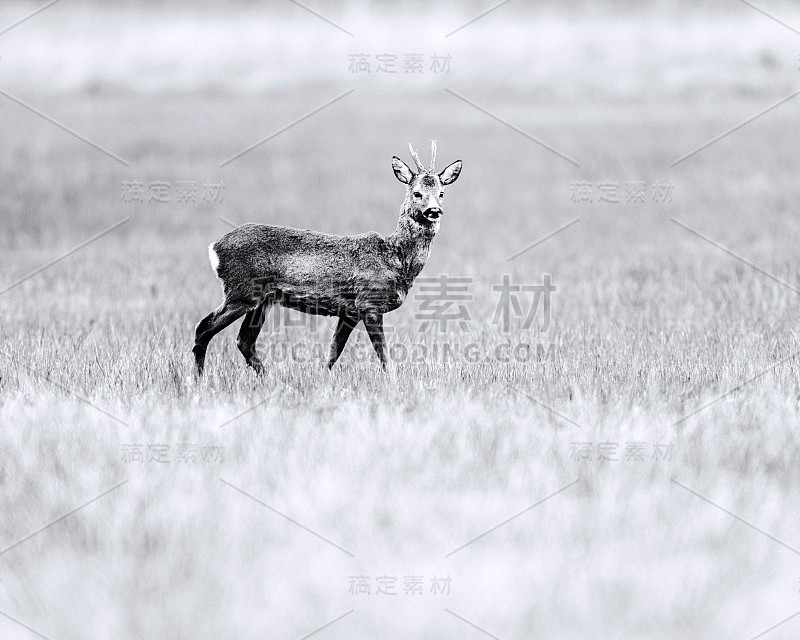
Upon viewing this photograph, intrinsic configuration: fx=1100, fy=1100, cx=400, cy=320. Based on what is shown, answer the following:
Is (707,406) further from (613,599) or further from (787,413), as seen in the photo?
(613,599)

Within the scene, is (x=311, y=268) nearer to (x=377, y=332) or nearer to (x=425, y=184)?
(x=377, y=332)

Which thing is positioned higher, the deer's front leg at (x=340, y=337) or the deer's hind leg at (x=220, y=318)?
the deer's hind leg at (x=220, y=318)

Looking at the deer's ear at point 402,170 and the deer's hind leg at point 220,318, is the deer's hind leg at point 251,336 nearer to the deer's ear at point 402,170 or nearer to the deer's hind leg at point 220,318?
the deer's hind leg at point 220,318

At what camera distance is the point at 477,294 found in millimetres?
11586

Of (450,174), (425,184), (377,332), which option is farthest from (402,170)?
(377,332)

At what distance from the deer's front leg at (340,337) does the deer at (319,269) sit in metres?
0.26

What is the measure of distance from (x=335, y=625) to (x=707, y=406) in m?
3.30

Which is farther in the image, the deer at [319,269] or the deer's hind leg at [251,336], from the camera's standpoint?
the deer's hind leg at [251,336]

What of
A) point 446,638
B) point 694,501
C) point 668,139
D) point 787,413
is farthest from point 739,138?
point 446,638

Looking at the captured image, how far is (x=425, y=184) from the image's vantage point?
713cm

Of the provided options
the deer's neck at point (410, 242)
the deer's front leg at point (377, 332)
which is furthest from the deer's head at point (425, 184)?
the deer's front leg at point (377, 332)

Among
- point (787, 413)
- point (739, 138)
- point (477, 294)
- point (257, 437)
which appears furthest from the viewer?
point (739, 138)

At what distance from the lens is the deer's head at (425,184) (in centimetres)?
704

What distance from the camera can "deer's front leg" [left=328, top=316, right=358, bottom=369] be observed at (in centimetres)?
783
